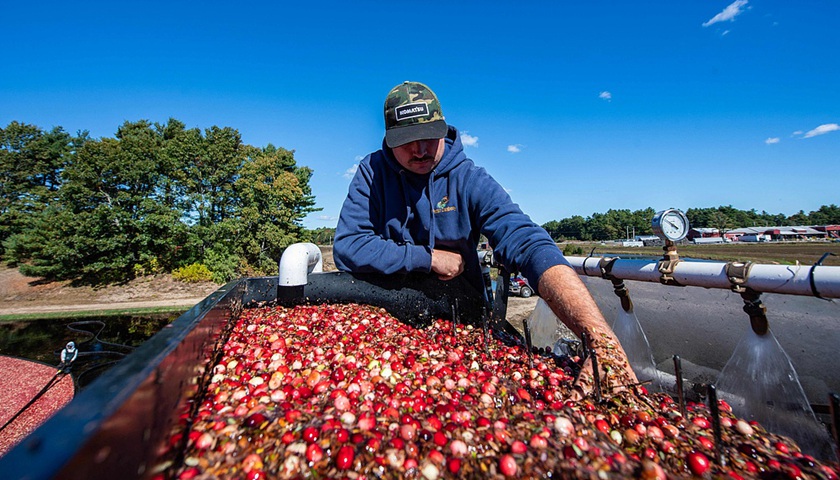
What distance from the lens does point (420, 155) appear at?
9.12ft

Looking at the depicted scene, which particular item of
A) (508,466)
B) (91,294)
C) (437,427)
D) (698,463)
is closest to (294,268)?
(437,427)

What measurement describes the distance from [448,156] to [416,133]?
483 mm

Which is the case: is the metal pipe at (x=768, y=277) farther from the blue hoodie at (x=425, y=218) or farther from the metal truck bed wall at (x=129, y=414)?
the metal truck bed wall at (x=129, y=414)

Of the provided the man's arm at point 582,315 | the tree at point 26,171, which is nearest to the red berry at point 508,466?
the man's arm at point 582,315

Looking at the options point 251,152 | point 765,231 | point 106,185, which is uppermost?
point 251,152

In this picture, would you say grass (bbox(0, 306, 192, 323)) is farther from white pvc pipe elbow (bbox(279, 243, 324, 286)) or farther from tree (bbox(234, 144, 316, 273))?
white pvc pipe elbow (bbox(279, 243, 324, 286))

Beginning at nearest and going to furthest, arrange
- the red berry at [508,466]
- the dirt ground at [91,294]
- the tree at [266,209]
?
the red berry at [508,466], the dirt ground at [91,294], the tree at [266,209]

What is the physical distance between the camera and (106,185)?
3033 centimetres

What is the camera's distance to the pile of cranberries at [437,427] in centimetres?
111

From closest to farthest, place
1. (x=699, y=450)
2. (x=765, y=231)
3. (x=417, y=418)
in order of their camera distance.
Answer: (x=699, y=450) < (x=417, y=418) < (x=765, y=231)

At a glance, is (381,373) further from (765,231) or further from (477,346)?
(765,231)

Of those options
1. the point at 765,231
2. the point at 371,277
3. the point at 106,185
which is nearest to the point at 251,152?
the point at 106,185

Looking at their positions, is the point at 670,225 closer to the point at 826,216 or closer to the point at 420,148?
the point at 420,148

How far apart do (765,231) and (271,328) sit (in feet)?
288
